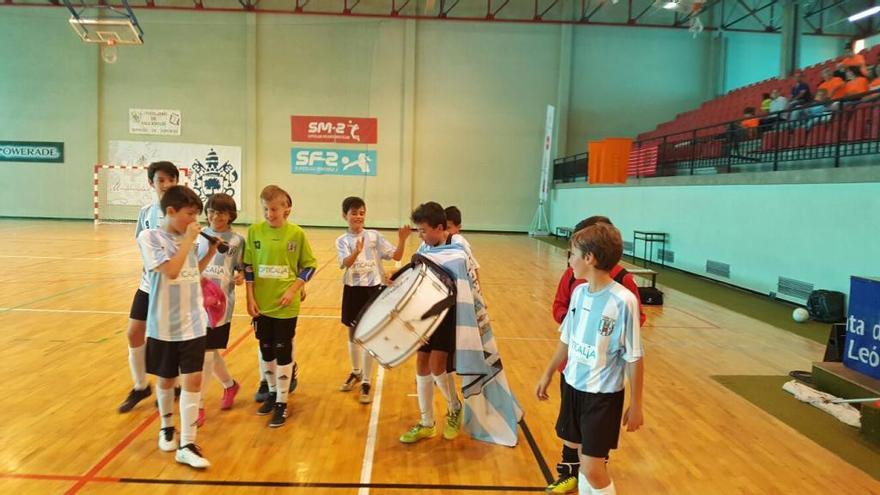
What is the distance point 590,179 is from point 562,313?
15.1 m

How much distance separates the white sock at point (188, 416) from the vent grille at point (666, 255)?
38.7ft

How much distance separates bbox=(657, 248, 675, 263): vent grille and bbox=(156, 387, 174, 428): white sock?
11.8m

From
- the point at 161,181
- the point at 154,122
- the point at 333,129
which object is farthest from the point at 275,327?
the point at 154,122

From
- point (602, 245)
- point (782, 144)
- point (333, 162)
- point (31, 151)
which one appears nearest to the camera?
point (602, 245)

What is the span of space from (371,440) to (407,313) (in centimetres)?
111

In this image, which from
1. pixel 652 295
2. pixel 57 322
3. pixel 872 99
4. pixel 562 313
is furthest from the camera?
pixel 652 295

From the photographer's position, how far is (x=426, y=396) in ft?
11.9

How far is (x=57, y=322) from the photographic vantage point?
6.71m

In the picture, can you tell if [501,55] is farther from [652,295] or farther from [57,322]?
[57,322]

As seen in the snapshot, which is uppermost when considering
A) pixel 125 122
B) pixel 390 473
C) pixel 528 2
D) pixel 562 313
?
pixel 528 2

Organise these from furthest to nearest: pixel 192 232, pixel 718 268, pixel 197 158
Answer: pixel 197 158 < pixel 718 268 < pixel 192 232

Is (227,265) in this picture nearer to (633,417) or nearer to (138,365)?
(138,365)

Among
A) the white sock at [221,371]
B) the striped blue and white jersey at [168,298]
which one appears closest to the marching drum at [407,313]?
the striped blue and white jersey at [168,298]

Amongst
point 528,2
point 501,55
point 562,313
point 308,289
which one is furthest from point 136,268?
point 528,2
